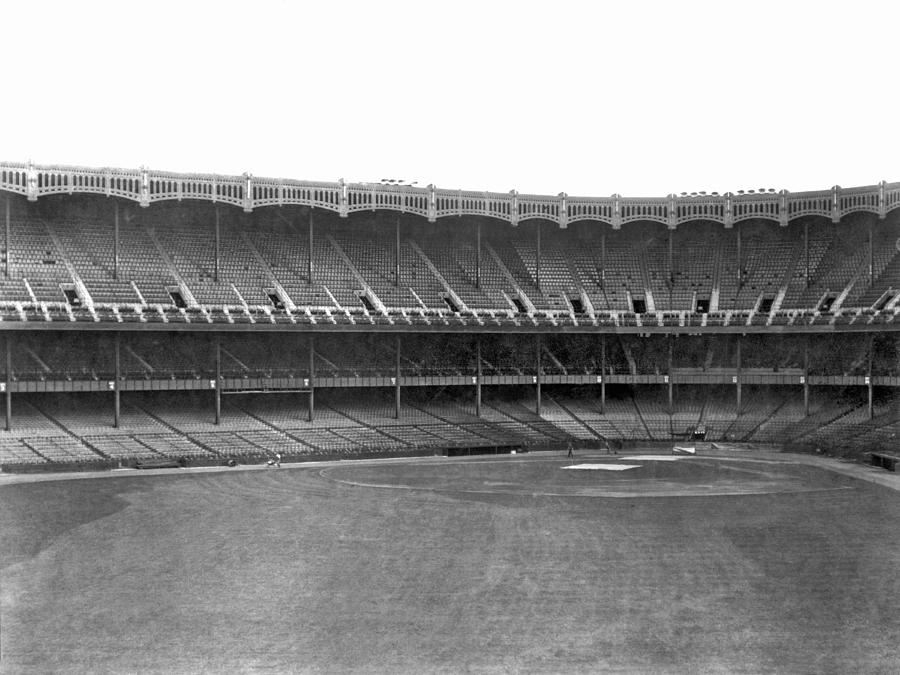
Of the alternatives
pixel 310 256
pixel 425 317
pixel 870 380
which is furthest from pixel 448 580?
pixel 870 380

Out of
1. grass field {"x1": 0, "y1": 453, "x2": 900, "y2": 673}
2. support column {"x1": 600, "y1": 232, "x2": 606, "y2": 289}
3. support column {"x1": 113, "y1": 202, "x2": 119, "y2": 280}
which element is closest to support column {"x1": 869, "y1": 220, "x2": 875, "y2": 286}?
support column {"x1": 600, "y1": 232, "x2": 606, "y2": 289}

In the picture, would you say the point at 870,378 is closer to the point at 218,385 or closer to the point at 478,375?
the point at 478,375

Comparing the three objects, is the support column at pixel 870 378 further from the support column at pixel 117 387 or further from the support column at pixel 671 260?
the support column at pixel 117 387

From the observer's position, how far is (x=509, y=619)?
2256 cm

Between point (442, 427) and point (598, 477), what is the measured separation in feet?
64.0

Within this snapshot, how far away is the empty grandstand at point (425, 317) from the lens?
6259 centimetres

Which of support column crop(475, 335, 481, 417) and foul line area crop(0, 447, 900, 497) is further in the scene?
support column crop(475, 335, 481, 417)

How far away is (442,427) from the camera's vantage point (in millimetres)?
69312

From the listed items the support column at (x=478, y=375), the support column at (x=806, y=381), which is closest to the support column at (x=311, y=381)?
the support column at (x=478, y=375)

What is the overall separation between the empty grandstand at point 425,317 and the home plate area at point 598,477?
7330 millimetres

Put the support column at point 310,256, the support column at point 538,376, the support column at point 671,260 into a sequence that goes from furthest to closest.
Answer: the support column at point 671,260 → the support column at point 538,376 → the support column at point 310,256

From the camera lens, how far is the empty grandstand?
205 ft

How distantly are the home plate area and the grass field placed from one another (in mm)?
972

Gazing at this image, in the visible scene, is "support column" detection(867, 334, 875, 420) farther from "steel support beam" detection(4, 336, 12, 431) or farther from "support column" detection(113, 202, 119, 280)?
"steel support beam" detection(4, 336, 12, 431)
